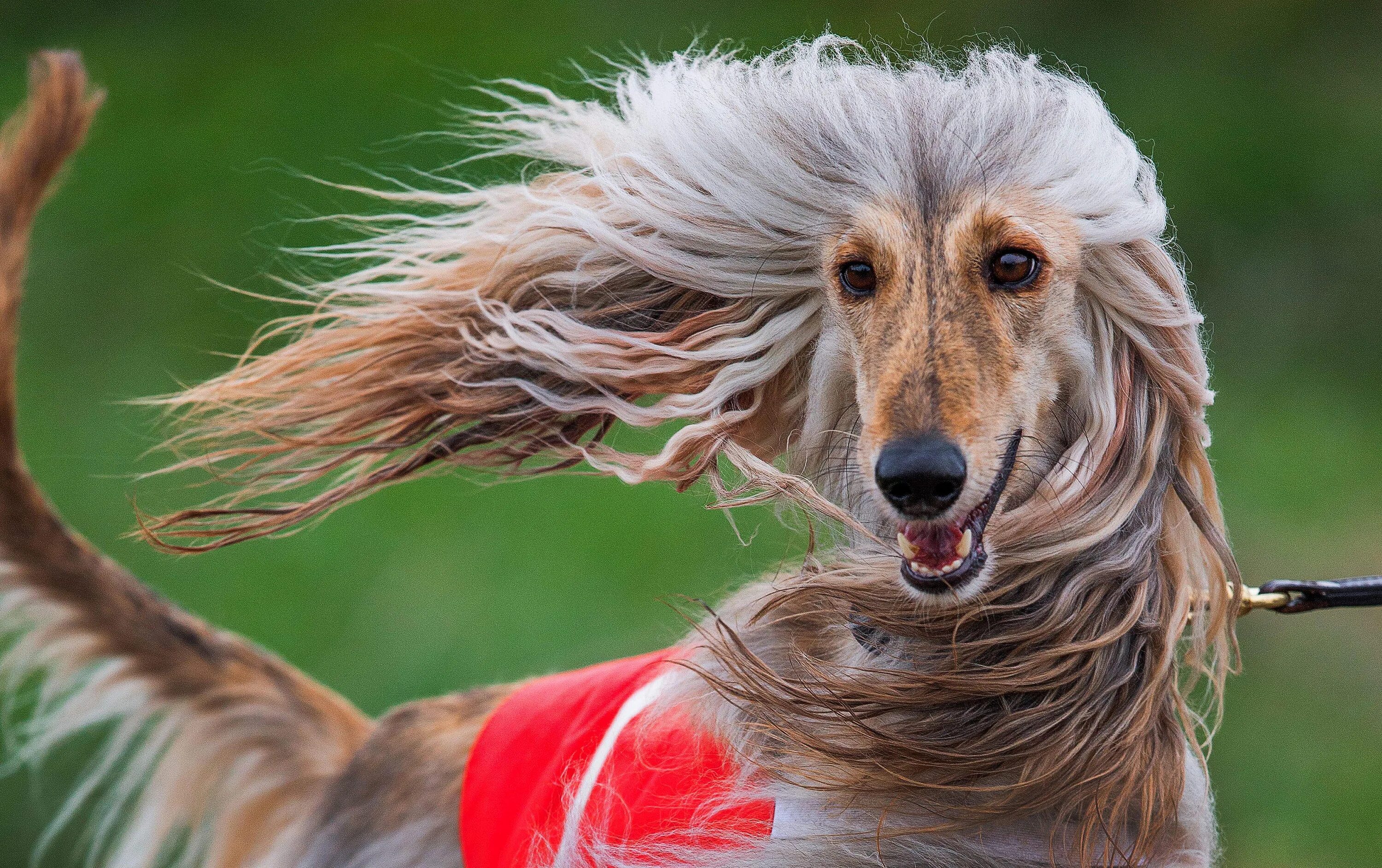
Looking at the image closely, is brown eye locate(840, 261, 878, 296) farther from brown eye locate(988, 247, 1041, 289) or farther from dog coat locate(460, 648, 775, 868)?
dog coat locate(460, 648, 775, 868)

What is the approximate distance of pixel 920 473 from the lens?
1589mm

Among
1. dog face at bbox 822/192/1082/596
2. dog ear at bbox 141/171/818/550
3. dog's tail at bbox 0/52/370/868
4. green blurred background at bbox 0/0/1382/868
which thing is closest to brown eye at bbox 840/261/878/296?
dog face at bbox 822/192/1082/596

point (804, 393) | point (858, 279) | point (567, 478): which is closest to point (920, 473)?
point (858, 279)

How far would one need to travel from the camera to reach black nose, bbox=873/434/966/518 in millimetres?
1592

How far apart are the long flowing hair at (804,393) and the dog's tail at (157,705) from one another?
381mm

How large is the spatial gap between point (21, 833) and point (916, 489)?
12.9 ft

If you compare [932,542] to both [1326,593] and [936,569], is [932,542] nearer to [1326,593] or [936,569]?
[936,569]

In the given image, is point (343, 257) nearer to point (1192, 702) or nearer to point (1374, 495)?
point (1192, 702)

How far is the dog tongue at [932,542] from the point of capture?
1681mm

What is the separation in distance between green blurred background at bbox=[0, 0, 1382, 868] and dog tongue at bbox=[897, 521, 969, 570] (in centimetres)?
237

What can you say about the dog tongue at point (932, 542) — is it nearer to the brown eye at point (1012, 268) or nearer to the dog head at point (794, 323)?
the dog head at point (794, 323)

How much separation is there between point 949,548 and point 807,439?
36cm

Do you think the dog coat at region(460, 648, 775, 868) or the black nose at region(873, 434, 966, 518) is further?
the dog coat at region(460, 648, 775, 868)

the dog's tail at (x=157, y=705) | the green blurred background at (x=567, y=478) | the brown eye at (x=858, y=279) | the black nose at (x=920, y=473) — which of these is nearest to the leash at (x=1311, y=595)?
the black nose at (x=920, y=473)
